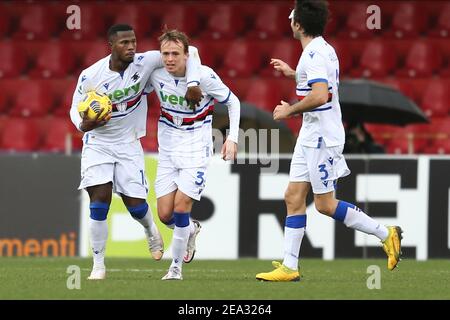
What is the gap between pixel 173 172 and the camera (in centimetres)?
924

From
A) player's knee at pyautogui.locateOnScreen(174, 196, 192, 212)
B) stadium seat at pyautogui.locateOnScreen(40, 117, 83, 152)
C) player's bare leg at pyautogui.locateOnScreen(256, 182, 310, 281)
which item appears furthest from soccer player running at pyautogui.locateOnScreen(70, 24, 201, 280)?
stadium seat at pyautogui.locateOnScreen(40, 117, 83, 152)

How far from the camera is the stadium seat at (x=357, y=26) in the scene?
1705 cm

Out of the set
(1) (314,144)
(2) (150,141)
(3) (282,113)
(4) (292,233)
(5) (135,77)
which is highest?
(5) (135,77)

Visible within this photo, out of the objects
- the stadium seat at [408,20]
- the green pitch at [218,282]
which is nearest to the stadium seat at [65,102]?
the stadium seat at [408,20]

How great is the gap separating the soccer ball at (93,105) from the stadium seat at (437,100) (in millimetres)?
8076

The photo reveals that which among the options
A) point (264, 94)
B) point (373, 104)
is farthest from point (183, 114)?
point (264, 94)

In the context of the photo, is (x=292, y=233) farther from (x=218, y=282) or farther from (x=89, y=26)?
(x=89, y=26)

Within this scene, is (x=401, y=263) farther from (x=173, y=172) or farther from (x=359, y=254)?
(x=173, y=172)

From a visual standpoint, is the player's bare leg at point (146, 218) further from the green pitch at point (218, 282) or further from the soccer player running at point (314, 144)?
the soccer player running at point (314, 144)

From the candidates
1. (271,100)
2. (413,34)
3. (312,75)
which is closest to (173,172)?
(312,75)

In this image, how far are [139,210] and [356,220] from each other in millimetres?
1680

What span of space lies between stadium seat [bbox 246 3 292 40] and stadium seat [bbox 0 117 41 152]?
3213 mm

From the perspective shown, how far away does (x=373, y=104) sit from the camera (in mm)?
14062

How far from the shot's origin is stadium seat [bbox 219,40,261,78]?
16.8 m
